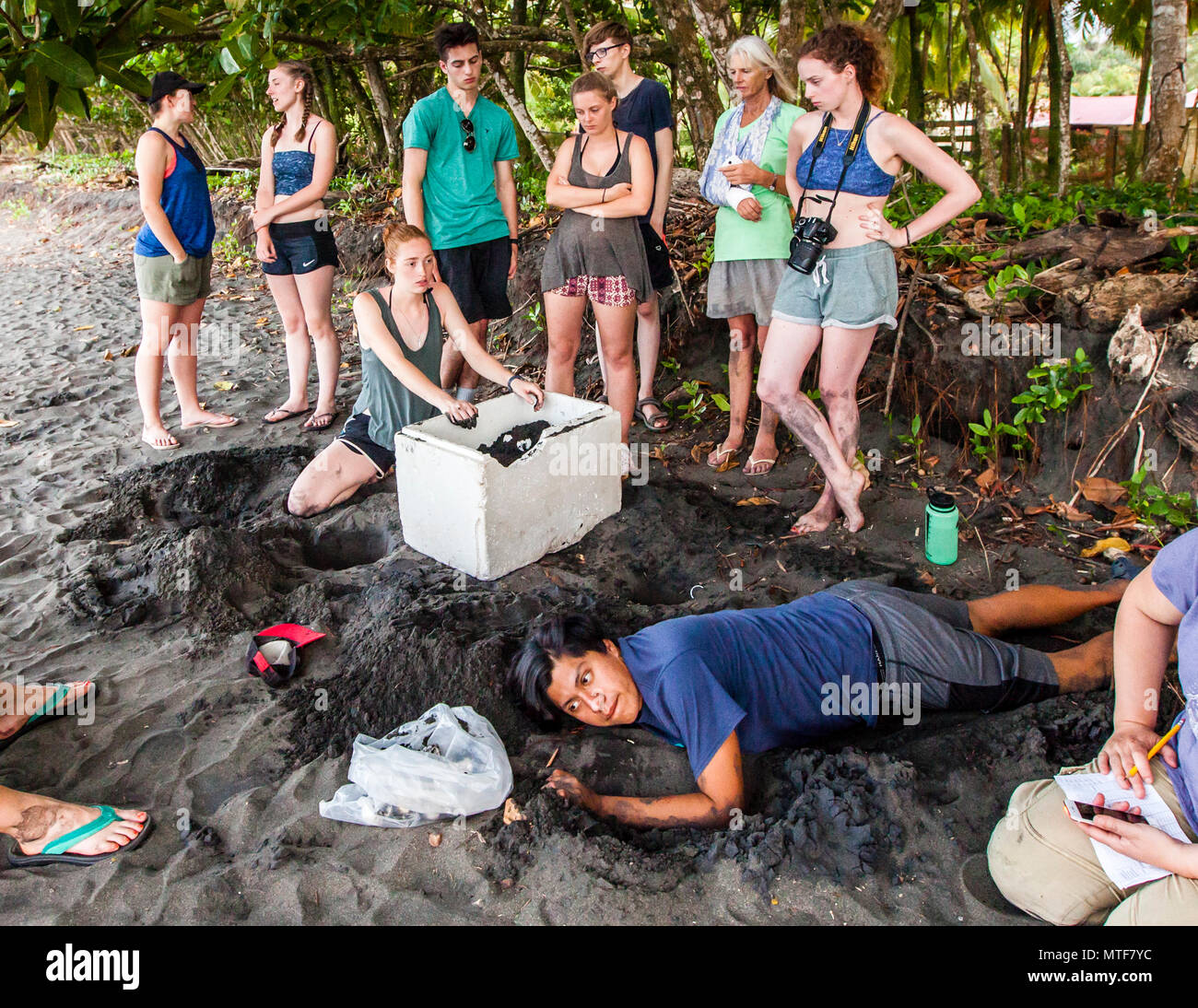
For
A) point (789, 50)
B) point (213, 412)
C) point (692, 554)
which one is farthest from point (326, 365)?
point (789, 50)

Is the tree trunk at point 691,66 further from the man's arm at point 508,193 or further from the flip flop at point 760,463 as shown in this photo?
the flip flop at point 760,463

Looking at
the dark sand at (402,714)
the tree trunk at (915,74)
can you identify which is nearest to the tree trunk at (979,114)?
the tree trunk at (915,74)

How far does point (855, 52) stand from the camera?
334 centimetres

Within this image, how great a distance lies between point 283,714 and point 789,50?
4.78 metres

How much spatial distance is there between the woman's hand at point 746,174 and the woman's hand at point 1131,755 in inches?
107

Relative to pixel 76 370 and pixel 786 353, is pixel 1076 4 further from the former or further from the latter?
pixel 76 370

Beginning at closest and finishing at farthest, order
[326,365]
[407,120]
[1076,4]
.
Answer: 1. [407,120]
2. [326,365]
3. [1076,4]

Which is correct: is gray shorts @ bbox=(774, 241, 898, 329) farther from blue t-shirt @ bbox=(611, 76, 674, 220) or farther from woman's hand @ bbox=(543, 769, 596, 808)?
woman's hand @ bbox=(543, 769, 596, 808)

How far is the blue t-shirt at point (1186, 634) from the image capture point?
6.16 ft

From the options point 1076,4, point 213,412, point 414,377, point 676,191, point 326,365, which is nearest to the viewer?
point 414,377

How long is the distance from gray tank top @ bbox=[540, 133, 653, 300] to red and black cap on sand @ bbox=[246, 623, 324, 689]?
6.59 ft

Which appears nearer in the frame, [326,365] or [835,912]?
[835,912]
